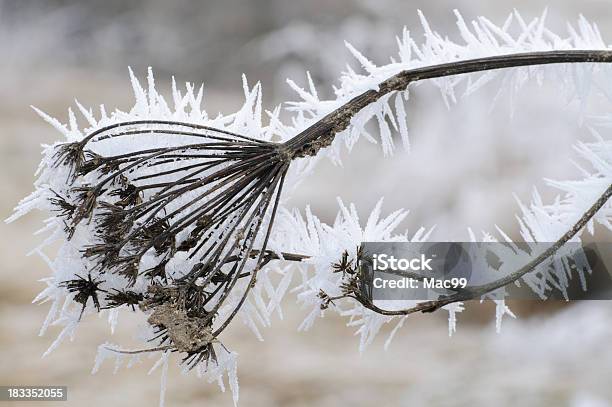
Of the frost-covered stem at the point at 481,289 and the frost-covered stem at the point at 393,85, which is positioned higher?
the frost-covered stem at the point at 393,85

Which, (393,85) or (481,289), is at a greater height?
(393,85)

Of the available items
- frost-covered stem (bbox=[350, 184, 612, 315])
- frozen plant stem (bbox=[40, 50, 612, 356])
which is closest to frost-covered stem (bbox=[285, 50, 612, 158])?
frozen plant stem (bbox=[40, 50, 612, 356])

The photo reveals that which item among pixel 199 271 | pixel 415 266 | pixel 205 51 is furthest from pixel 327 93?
pixel 199 271

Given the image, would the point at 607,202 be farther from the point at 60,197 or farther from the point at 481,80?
the point at 60,197

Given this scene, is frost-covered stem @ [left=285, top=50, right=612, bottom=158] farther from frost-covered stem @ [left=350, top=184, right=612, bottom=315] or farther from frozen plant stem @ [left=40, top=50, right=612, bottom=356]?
frost-covered stem @ [left=350, top=184, right=612, bottom=315]

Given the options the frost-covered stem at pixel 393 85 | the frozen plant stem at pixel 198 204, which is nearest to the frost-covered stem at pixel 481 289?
the frozen plant stem at pixel 198 204

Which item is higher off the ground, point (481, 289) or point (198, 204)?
point (198, 204)

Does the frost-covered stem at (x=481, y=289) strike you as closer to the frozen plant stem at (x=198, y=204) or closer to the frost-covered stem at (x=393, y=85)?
the frozen plant stem at (x=198, y=204)

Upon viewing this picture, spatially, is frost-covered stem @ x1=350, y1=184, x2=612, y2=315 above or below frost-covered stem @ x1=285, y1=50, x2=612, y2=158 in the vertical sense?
below
